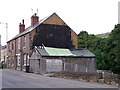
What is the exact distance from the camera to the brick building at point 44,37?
4941cm

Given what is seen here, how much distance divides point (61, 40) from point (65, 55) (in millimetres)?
6848

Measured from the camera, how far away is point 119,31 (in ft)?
167

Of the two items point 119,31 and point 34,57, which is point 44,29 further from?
point 119,31

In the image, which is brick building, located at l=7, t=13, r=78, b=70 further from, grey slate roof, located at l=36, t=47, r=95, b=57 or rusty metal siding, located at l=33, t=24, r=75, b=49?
grey slate roof, located at l=36, t=47, r=95, b=57

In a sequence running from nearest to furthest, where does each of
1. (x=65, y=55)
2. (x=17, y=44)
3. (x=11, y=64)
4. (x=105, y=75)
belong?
(x=105, y=75) < (x=65, y=55) < (x=17, y=44) < (x=11, y=64)

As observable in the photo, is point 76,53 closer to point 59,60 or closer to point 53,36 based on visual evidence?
point 59,60

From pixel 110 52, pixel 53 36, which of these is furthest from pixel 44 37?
pixel 110 52

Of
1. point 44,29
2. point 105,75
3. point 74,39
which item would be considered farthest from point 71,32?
point 105,75

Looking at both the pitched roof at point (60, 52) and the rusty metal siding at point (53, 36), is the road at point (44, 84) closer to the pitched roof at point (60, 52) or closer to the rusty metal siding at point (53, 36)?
the pitched roof at point (60, 52)

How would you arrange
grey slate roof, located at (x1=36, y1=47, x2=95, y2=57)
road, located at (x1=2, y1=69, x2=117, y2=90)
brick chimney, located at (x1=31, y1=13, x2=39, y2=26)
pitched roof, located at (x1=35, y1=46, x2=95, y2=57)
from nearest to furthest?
road, located at (x1=2, y1=69, x2=117, y2=90)
grey slate roof, located at (x1=36, y1=47, x2=95, y2=57)
pitched roof, located at (x1=35, y1=46, x2=95, y2=57)
brick chimney, located at (x1=31, y1=13, x2=39, y2=26)

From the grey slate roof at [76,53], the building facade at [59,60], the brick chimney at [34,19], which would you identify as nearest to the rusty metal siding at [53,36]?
the building facade at [59,60]

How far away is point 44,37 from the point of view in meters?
50.3

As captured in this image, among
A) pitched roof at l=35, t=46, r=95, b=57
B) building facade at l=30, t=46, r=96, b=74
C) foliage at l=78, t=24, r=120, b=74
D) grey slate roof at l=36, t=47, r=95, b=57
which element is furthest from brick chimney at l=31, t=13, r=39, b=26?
foliage at l=78, t=24, r=120, b=74

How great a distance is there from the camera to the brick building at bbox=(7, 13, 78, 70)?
49.4 metres
